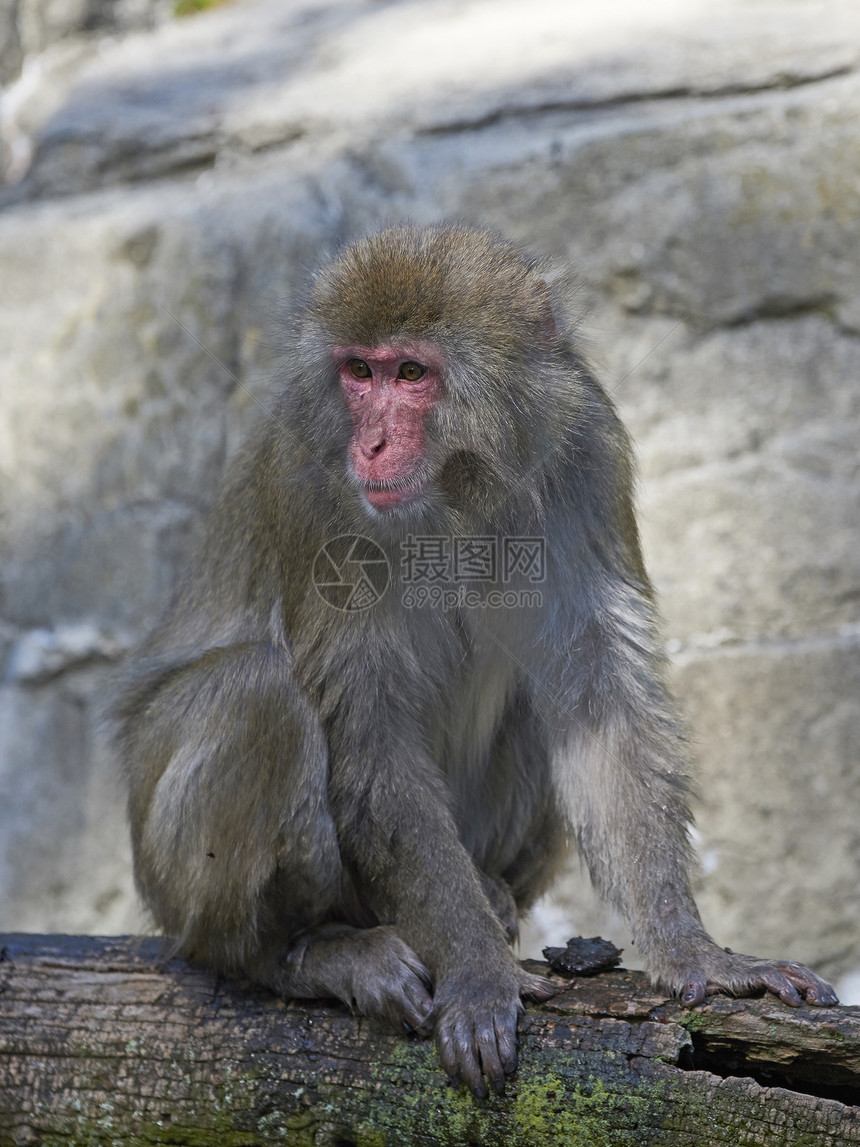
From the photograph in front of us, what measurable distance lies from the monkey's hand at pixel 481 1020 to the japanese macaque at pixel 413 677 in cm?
1

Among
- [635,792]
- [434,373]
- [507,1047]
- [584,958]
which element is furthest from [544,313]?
[507,1047]

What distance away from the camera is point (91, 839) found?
21.2ft

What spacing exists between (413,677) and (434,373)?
36.7 inches

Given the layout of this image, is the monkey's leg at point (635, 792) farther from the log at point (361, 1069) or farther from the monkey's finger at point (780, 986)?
the log at point (361, 1069)

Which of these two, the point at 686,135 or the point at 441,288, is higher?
the point at 686,135

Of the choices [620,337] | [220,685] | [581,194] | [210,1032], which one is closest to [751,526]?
[620,337]

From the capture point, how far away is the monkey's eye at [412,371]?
3.69 metres

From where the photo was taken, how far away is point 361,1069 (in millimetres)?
3352

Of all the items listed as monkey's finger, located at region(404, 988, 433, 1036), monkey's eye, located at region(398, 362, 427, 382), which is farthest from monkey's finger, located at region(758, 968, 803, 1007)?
monkey's eye, located at region(398, 362, 427, 382)

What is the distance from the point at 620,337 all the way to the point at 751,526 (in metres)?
1.09

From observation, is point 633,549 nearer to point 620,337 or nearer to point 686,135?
point 620,337

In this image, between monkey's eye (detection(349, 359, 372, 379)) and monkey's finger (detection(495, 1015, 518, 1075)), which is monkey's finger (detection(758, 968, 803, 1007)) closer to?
monkey's finger (detection(495, 1015, 518, 1075))

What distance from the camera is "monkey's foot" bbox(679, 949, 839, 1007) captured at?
322 cm

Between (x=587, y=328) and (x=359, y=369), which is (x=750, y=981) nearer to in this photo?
(x=359, y=369)
